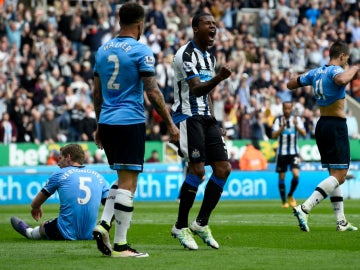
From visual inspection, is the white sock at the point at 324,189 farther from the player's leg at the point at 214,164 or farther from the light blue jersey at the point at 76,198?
the light blue jersey at the point at 76,198

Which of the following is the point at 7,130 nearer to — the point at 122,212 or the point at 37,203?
the point at 37,203

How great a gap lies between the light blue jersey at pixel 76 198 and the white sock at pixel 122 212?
7.20 ft

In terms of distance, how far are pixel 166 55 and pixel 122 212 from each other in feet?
66.6

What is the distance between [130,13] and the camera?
31.9 ft

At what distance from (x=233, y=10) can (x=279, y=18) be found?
1610mm

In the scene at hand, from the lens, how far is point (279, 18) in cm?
3416

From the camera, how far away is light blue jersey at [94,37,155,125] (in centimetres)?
966

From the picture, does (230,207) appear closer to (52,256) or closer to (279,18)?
(52,256)

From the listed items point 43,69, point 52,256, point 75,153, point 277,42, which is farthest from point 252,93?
point 52,256

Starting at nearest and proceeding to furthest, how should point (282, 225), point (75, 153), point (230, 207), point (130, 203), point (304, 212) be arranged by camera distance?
point (130, 203)
point (75, 153)
point (304, 212)
point (282, 225)
point (230, 207)

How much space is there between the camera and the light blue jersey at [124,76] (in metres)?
9.66

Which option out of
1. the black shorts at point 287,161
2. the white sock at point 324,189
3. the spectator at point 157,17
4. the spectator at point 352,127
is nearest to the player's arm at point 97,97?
the white sock at point 324,189

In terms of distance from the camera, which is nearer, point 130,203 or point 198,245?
point 130,203

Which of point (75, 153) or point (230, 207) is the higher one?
point (75, 153)
